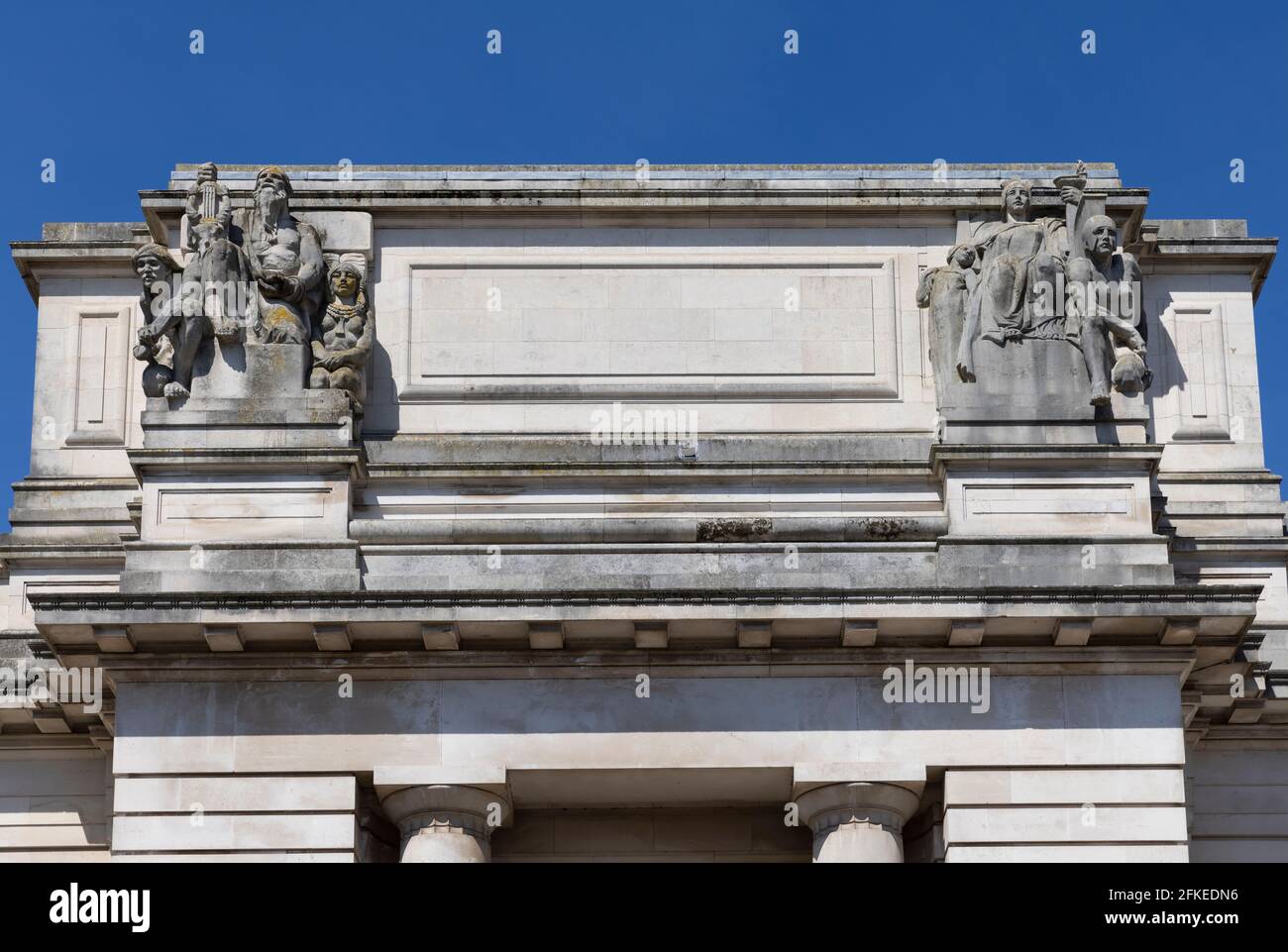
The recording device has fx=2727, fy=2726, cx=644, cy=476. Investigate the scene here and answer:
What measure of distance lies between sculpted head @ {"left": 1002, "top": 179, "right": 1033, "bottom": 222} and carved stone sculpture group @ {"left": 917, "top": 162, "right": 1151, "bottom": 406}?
0.02 metres

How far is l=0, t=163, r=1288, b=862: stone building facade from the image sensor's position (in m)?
36.8

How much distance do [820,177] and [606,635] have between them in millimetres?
9485

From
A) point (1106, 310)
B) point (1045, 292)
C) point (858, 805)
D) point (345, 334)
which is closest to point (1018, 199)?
point (1045, 292)

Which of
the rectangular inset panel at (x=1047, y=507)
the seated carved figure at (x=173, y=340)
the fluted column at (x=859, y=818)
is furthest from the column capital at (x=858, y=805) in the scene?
the seated carved figure at (x=173, y=340)

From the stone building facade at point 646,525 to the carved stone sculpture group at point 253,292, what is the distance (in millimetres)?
74

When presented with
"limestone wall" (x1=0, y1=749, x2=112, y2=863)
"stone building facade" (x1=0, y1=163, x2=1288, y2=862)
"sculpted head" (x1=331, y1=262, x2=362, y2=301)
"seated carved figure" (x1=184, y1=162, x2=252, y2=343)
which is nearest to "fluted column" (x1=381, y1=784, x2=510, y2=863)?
"stone building facade" (x1=0, y1=163, x2=1288, y2=862)

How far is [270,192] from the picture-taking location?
40844 mm

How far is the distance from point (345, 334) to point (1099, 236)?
1130 centimetres

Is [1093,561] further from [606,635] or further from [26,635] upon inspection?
[26,635]

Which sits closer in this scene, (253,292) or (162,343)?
(162,343)

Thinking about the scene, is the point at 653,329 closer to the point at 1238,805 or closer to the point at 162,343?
the point at 162,343

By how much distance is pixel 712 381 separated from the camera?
135 feet

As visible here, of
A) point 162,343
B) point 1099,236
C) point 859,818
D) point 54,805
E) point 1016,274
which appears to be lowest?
point 859,818

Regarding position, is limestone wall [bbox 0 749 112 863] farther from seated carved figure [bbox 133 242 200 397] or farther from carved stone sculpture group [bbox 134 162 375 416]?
carved stone sculpture group [bbox 134 162 375 416]
